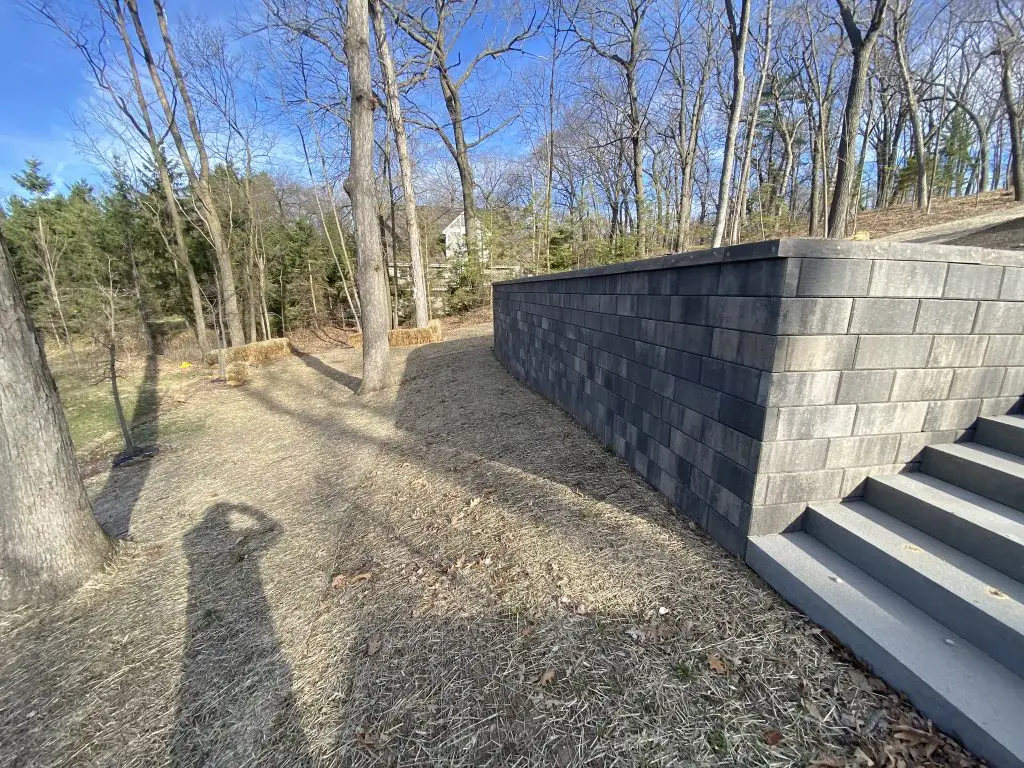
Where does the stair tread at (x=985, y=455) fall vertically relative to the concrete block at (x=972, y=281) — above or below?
below

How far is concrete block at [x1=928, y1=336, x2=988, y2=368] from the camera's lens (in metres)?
2.08

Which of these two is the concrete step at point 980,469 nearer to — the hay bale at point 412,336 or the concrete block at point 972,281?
the concrete block at point 972,281

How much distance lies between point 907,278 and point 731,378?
87 centimetres

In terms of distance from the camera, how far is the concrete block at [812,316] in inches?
73.9

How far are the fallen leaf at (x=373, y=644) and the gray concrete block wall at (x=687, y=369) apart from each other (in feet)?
6.22

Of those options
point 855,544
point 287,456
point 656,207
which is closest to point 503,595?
point 855,544

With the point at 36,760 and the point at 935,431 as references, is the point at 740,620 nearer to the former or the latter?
the point at 935,431

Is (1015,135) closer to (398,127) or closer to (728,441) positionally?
(398,127)

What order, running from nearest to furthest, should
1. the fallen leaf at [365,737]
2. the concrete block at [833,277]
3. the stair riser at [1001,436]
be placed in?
the fallen leaf at [365,737]
the concrete block at [833,277]
the stair riser at [1001,436]

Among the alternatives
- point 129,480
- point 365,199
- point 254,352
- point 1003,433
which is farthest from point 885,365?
point 254,352

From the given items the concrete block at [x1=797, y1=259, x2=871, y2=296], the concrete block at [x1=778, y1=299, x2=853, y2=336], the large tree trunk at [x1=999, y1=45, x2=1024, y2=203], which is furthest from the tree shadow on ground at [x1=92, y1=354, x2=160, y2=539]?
the large tree trunk at [x1=999, y1=45, x2=1024, y2=203]

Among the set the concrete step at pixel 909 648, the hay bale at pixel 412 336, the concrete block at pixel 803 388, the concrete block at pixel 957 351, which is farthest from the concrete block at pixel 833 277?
the hay bale at pixel 412 336

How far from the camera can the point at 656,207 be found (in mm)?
17484

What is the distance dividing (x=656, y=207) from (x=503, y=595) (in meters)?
18.6
